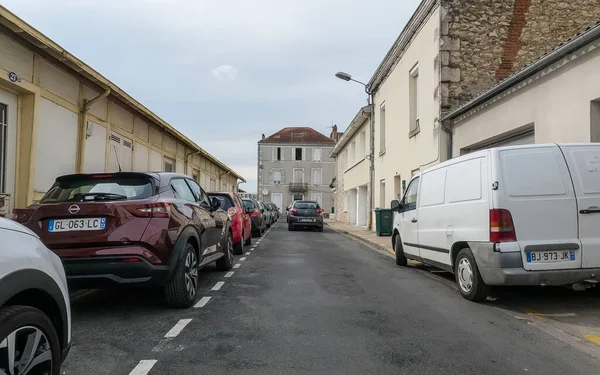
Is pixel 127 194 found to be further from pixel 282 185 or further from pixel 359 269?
pixel 282 185

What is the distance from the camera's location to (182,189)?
6320 millimetres

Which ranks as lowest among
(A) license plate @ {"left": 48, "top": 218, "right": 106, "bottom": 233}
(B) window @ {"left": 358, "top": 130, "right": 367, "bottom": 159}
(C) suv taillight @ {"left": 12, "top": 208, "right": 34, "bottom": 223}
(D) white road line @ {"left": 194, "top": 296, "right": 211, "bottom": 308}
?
(D) white road line @ {"left": 194, "top": 296, "right": 211, "bottom": 308}

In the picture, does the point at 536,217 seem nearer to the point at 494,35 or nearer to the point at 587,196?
the point at 587,196

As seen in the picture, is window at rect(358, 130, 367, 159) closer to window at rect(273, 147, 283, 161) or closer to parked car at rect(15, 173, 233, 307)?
parked car at rect(15, 173, 233, 307)

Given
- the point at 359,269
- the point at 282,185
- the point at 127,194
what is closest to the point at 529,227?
the point at 359,269

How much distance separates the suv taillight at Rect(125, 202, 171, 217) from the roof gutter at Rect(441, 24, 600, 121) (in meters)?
7.04

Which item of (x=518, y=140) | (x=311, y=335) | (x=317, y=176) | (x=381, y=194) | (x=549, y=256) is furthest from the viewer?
(x=317, y=176)

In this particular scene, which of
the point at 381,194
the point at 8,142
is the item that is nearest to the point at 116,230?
the point at 8,142

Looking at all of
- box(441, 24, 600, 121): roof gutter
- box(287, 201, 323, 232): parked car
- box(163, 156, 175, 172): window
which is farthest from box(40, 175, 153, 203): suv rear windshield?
box(287, 201, 323, 232): parked car

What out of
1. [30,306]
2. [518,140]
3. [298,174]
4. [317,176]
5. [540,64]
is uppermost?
[298,174]

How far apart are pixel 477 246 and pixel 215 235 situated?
13.2 ft

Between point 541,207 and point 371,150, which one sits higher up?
point 371,150

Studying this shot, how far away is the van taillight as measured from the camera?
546 centimetres

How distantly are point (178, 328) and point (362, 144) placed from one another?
22931 millimetres
